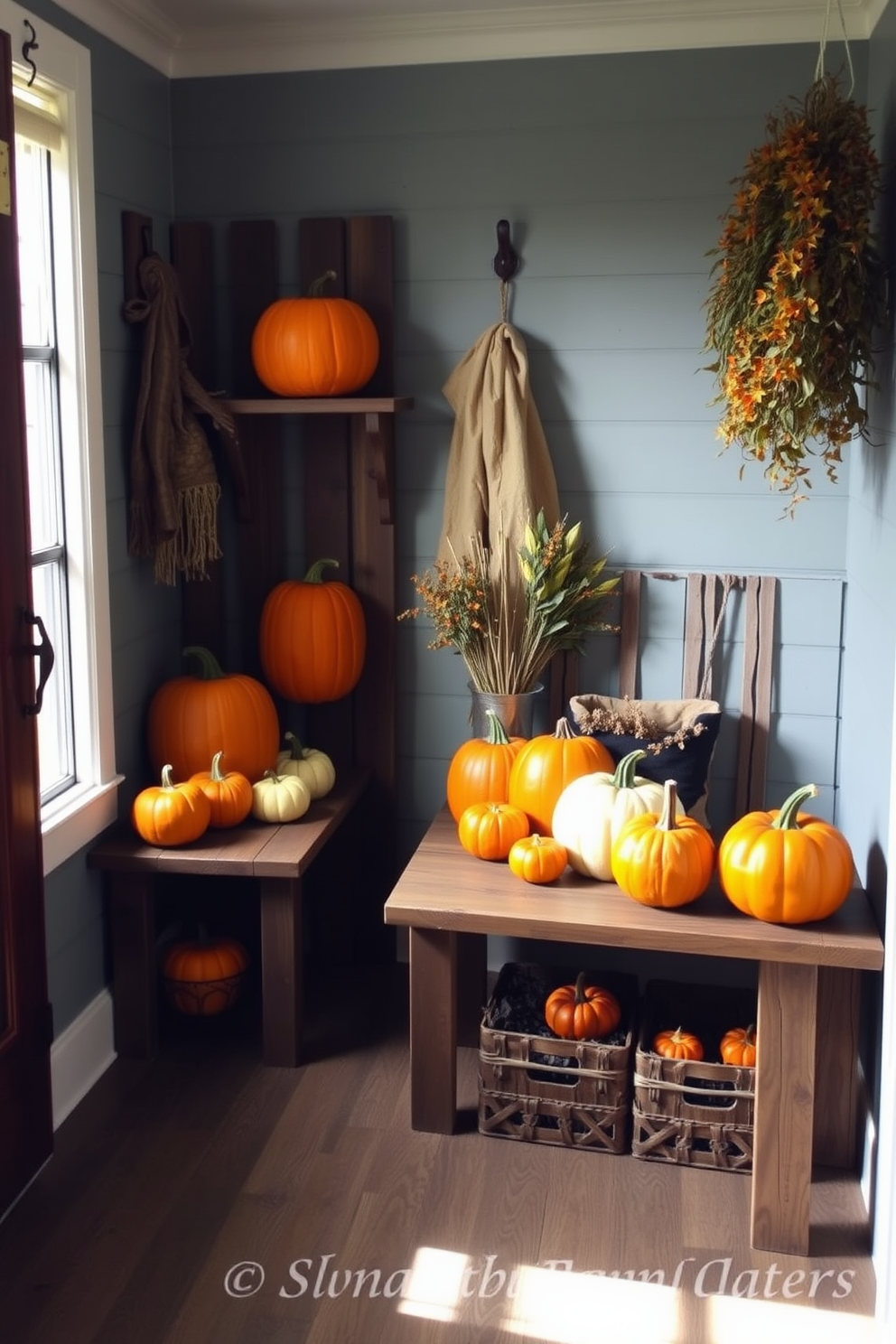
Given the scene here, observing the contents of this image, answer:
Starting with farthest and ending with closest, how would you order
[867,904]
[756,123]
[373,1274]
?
[756,123] < [867,904] < [373,1274]

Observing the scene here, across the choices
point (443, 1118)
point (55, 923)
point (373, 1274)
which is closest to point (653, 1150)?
point (443, 1118)

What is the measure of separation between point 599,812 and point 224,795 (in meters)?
0.94

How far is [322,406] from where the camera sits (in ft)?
10.5

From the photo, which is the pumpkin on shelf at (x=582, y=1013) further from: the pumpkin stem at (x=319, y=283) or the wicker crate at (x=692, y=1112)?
the pumpkin stem at (x=319, y=283)

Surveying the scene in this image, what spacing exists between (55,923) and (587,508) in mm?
1663

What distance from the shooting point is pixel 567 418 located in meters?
3.36

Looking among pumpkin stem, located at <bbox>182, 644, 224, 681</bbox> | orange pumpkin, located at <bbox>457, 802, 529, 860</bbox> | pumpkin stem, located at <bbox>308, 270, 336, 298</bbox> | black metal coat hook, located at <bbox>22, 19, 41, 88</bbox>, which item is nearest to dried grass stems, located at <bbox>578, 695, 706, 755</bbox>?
orange pumpkin, located at <bbox>457, 802, 529, 860</bbox>

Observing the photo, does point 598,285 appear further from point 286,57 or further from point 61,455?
point 61,455

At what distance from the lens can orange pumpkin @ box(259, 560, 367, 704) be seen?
11.1 feet

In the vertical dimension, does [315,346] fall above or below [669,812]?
above

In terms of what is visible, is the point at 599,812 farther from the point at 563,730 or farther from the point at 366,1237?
the point at 366,1237

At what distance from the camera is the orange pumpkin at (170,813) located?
3016mm

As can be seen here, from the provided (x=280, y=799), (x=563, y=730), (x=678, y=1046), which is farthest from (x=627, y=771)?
(x=280, y=799)

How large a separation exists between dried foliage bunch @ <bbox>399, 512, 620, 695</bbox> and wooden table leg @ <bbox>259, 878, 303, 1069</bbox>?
74 cm
